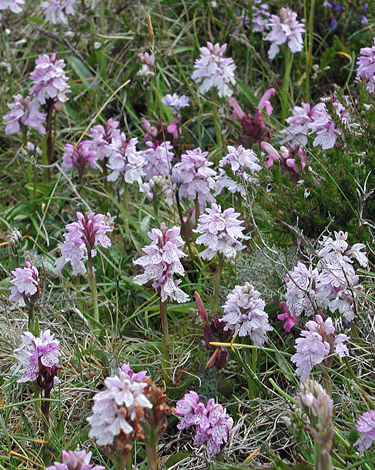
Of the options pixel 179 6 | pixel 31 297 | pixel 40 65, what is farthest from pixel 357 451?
pixel 179 6

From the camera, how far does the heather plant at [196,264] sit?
1.66 metres

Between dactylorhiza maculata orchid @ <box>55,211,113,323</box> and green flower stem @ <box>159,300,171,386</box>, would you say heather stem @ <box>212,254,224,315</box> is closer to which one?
green flower stem @ <box>159,300,171,386</box>

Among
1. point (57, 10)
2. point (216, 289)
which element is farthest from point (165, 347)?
point (57, 10)

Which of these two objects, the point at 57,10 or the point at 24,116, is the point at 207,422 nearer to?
the point at 24,116

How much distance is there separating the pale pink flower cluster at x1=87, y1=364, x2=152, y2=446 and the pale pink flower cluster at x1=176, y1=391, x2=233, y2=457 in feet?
1.11

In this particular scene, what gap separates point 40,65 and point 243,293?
1693 mm

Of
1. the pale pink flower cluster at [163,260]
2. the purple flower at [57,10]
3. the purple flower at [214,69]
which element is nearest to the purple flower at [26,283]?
the pale pink flower cluster at [163,260]

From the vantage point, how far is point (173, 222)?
284cm

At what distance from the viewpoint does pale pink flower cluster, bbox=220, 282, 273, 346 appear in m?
1.83

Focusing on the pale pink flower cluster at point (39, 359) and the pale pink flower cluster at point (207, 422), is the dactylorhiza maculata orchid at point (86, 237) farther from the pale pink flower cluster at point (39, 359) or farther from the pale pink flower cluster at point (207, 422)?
the pale pink flower cluster at point (207, 422)

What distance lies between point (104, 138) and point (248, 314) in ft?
4.32

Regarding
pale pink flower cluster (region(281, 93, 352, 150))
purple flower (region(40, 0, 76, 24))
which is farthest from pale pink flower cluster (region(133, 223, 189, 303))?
purple flower (region(40, 0, 76, 24))

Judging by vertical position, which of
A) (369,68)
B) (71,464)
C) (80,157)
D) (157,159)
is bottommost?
(80,157)

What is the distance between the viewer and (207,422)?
5.31ft
